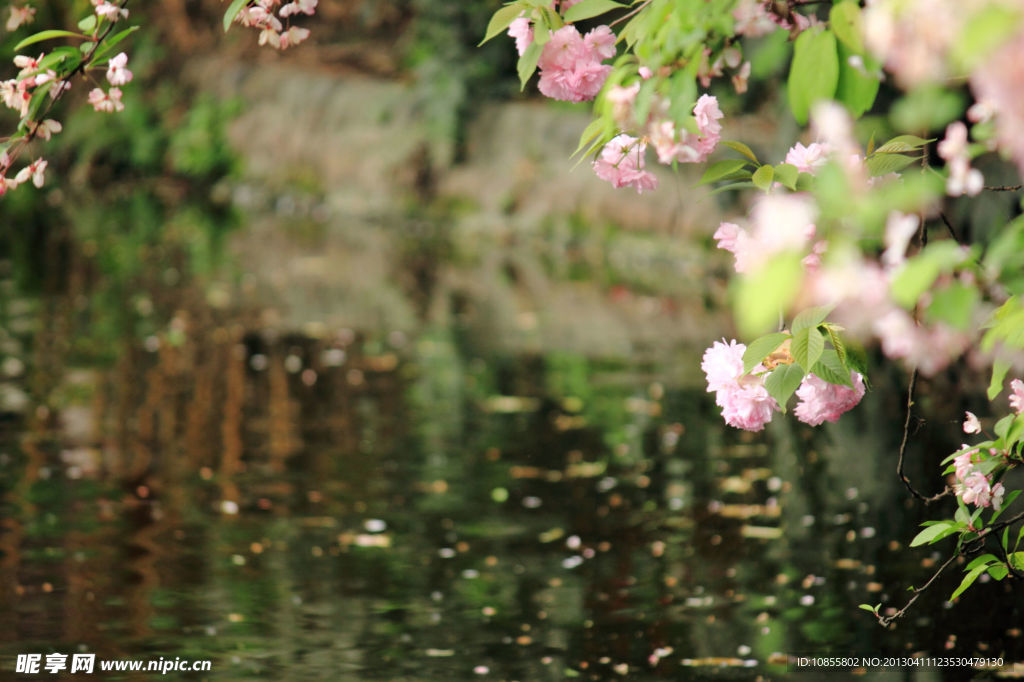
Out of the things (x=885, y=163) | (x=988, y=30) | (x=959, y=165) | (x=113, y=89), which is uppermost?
(x=113, y=89)

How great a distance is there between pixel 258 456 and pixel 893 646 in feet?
12.1

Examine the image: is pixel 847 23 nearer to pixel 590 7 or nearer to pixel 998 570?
pixel 590 7

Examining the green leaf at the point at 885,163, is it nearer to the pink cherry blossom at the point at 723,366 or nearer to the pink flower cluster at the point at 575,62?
the pink cherry blossom at the point at 723,366

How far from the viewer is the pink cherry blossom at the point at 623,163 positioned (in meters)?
2.45

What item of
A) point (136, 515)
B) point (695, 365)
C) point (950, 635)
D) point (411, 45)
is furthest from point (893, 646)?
point (411, 45)

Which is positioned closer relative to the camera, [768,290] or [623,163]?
[768,290]

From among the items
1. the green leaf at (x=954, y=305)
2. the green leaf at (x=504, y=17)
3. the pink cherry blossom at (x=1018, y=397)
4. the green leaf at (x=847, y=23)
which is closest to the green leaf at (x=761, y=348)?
the pink cherry blossom at (x=1018, y=397)

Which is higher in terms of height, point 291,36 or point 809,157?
point 291,36

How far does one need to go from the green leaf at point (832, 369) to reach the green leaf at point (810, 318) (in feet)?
0.36

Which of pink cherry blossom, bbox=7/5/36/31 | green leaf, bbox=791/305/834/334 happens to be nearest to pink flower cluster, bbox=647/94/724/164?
green leaf, bbox=791/305/834/334

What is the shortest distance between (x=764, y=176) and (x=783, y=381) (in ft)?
1.41

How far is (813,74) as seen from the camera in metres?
1.87

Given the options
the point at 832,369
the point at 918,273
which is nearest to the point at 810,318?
the point at 832,369

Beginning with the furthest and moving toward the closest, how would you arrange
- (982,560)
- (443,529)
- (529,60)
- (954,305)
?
(443,529) → (982,560) → (529,60) → (954,305)
